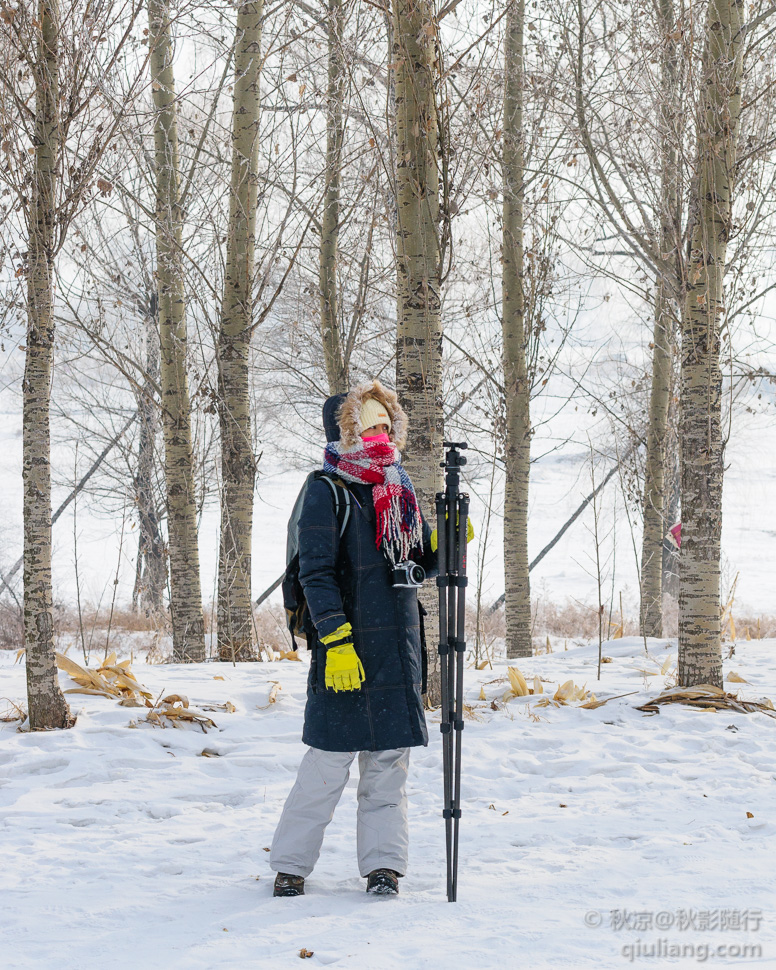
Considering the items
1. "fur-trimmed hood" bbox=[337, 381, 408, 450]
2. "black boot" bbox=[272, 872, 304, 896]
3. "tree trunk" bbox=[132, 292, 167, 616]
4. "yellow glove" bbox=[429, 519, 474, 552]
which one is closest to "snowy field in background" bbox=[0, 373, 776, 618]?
"tree trunk" bbox=[132, 292, 167, 616]

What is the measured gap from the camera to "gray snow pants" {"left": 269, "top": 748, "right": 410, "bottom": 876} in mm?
2850

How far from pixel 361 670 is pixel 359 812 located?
0.53 metres

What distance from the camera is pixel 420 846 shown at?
131 inches

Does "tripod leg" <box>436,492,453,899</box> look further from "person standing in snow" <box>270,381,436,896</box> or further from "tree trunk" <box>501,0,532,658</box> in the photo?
"tree trunk" <box>501,0,532,658</box>

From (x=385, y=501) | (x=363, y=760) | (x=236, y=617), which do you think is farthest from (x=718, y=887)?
(x=236, y=617)

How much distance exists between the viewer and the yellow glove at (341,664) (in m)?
2.76

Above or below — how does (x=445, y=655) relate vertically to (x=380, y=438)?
below

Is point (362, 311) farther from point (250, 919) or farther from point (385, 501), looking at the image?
point (250, 919)

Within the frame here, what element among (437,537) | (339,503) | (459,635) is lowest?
(459,635)

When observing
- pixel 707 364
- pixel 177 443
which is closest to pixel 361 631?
pixel 707 364

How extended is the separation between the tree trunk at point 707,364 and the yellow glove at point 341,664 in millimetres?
3285

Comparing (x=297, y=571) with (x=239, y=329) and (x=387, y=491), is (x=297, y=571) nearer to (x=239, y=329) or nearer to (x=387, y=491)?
(x=387, y=491)

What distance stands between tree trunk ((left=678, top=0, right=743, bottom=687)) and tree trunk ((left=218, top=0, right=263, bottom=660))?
360 cm

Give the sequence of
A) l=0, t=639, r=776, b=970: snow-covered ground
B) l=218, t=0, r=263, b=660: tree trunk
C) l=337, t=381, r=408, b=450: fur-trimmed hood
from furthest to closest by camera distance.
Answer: l=218, t=0, r=263, b=660: tree trunk → l=337, t=381, r=408, b=450: fur-trimmed hood → l=0, t=639, r=776, b=970: snow-covered ground
